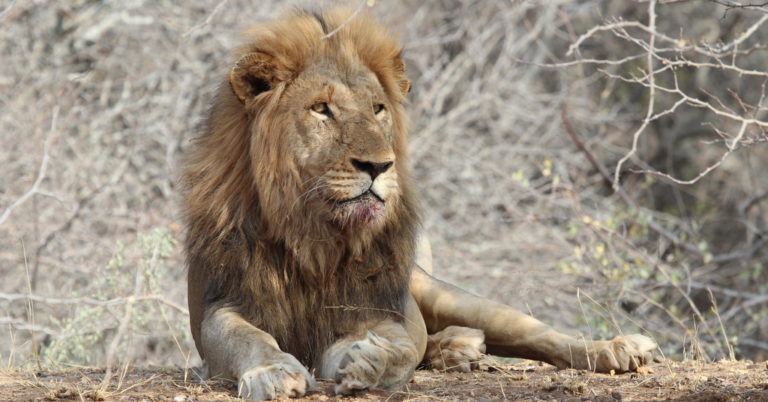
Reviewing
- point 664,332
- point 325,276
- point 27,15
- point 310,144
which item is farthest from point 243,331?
point 27,15

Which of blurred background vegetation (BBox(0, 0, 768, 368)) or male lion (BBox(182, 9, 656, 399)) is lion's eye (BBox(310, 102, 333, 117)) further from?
blurred background vegetation (BBox(0, 0, 768, 368))

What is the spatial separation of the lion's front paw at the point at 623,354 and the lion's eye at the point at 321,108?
1.39m

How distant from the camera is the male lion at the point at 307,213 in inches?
141

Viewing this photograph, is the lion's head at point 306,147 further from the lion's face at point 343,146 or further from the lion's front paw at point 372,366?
the lion's front paw at point 372,366

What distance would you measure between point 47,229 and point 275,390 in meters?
4.95

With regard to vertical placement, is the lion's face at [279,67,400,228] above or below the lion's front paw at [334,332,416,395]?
above

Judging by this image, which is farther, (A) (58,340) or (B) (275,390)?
(A) (58,340)

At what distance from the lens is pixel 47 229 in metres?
7.53

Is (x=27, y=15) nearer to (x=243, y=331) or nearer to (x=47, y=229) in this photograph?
(x=47, y=229)

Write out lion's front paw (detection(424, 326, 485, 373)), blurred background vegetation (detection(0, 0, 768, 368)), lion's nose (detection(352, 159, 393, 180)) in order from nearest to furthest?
lion's nose (detection(352, 159, 393, 180)), lion's front paw (detection(424, 326, 485, 373)), blurred background vegetation (detection(0, 0, 768, 368))

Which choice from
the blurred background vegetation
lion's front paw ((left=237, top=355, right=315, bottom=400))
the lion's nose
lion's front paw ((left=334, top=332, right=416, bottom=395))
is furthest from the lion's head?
the blurred background vegetation

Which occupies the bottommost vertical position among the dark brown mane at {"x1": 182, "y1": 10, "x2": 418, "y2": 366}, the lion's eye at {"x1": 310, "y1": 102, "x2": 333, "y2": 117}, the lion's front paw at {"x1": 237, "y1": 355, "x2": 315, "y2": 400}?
the lion's front paw at {"x1": 237, "y1": 355, "x2": 315, "y2": 400}

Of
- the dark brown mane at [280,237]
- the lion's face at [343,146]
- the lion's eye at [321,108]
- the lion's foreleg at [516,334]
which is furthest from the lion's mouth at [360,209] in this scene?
the lion's foreleg at [516,334]

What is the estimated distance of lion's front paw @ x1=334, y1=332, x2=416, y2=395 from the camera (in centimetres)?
316
